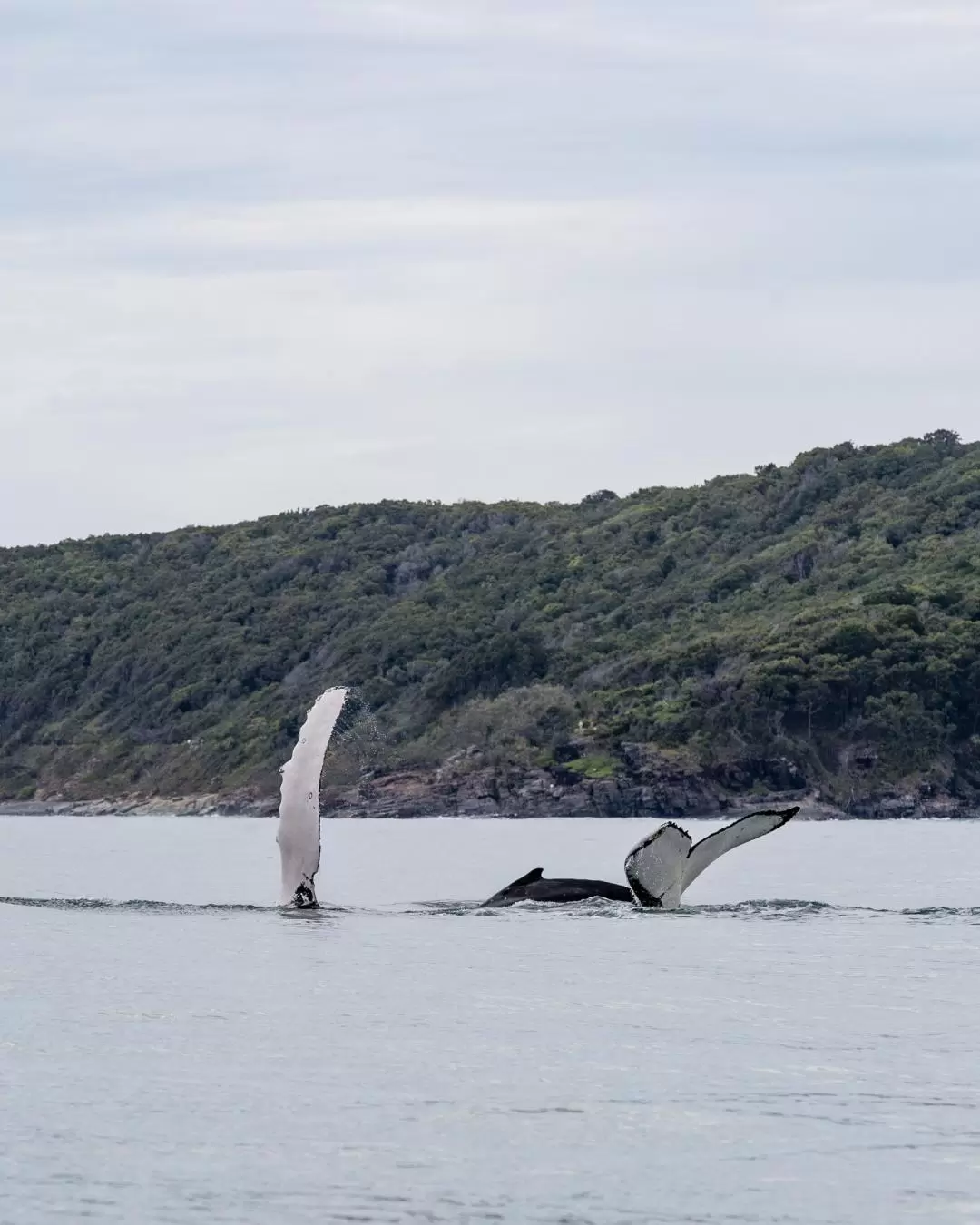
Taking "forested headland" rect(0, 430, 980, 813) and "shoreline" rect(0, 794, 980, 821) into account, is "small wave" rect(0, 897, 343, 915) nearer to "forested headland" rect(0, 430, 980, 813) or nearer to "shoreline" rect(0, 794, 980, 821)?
"shoreline" rect(0, 794, 980, 821)

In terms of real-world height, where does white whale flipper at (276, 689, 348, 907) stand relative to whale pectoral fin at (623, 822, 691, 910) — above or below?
above

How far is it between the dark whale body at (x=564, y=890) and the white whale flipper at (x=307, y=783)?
572 cm

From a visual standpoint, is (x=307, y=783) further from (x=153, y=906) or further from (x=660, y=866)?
(x=153, y=906)

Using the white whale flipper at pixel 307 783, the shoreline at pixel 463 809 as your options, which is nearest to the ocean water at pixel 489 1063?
the white whale flipper at pixel 307 783

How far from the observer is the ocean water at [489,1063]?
19.7 metres

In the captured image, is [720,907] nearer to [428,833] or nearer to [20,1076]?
[20,1076]

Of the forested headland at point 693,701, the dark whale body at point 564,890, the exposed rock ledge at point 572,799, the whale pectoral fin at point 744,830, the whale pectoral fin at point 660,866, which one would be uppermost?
the forested headland at point 693,701

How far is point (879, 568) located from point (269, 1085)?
15961cm

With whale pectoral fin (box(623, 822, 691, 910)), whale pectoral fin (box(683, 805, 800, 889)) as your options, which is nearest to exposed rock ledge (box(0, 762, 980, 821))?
whale pectoral fin (box(623, 822, 691, 910))

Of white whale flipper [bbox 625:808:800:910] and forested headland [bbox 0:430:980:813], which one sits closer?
white whale flipper [bbox 625:808:800:910]

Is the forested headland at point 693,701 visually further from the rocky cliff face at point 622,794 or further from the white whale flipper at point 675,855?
the white whale flipper at point 675,855

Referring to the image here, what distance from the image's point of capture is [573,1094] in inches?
957

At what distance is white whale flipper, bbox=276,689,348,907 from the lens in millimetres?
37125

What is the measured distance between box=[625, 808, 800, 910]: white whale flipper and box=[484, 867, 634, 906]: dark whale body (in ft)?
3.27
